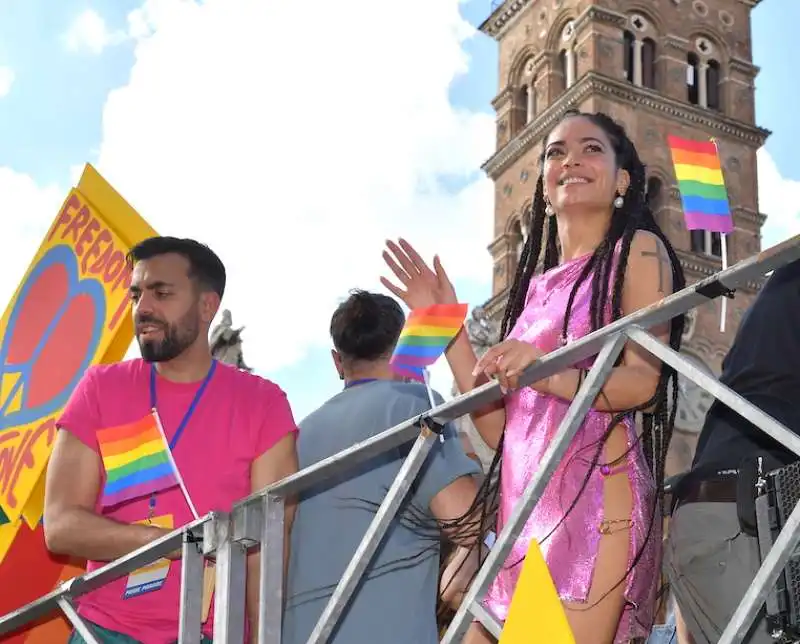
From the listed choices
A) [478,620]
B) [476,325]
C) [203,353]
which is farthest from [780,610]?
[476,325]

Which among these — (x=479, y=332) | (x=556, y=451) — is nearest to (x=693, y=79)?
(x=479, y=332)

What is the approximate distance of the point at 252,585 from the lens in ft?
10.3

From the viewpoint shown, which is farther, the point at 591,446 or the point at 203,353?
the point at 203,353

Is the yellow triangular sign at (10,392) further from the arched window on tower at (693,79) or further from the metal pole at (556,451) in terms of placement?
the arched window on tower at (693,79)

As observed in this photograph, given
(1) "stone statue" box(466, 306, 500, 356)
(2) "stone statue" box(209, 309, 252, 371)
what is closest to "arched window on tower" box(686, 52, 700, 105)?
(1) "stone statue" box(466, 306, 500, 356)

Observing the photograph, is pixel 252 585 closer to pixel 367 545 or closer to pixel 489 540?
pixel 367 545

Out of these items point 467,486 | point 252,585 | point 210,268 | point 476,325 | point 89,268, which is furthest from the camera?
point 476,325

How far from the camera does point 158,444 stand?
312 cm

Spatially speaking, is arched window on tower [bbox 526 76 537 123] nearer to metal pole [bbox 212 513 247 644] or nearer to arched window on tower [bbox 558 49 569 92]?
arched window on tower [bbox 558 49 569 92]

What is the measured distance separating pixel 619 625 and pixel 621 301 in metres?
0.67

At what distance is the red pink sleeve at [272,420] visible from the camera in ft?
11.1

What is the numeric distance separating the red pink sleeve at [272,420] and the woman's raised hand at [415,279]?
50 cm

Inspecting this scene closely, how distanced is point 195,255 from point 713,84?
25.4 meters

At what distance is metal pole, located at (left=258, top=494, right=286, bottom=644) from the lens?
9.11 ft
